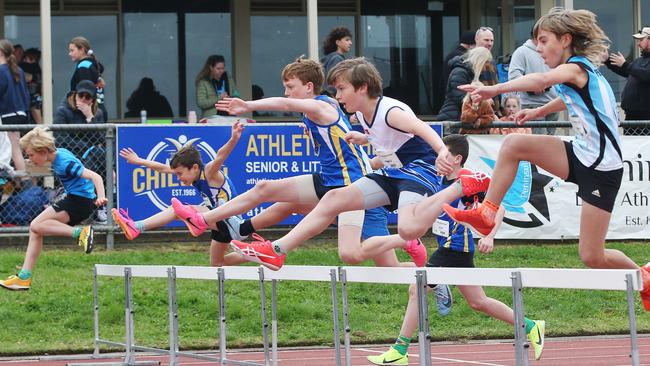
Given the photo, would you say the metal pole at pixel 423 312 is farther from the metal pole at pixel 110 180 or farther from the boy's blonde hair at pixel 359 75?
the metal pole at pixel 110 180

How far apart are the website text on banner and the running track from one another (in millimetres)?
3381

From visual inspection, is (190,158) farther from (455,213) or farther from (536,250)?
(536,250)

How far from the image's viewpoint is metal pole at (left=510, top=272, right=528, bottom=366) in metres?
6.95

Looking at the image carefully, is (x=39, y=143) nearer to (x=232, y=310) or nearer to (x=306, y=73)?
(x=232, y=310)

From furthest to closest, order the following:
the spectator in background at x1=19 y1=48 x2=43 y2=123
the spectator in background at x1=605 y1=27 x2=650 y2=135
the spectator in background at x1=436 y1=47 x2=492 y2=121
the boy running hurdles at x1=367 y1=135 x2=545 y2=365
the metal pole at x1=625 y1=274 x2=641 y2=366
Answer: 1. the spectator in background at x1=19 y1=48 x2=43 y2=123
2. the spectator in background at x1=605 y1=27 x2=650 y2=135
3. the spectator in background at x1=436 y1=47 x2=492 y2=121
4. the boy running hurdles at x1=367 y1=135 x2=545 y2=365
5. the metal pole at x1=625 y1=274 x2=641 y2=366

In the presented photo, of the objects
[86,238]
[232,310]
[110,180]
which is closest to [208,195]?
[86,238]

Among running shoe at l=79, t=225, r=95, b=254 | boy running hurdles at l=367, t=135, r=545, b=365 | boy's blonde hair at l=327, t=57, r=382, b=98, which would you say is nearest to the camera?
boy's blonde hair at l=327, t=57, r=382, b=98

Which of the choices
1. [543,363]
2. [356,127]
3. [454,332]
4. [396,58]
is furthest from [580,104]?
[396,58]

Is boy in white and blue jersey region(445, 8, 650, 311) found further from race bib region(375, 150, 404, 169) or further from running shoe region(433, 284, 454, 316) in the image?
running shoe region(433, 284, 454, 316)

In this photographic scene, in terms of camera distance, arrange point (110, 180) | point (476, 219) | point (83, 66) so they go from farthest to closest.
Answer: point (83, 66) < point (110, 180) < point (476, 219)

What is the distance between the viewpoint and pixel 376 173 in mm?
9633

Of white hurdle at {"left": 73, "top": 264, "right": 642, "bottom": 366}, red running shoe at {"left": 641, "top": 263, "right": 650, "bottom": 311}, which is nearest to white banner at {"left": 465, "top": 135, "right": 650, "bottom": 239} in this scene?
white hurdle at {"left": 73, "top": 264, "right": 642, "bottom": 366}

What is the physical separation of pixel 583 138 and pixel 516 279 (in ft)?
4.95

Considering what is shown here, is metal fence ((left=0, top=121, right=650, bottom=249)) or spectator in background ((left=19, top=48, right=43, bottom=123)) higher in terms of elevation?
spectator in background ((left=19, top=48, right=43, bottom=123))
